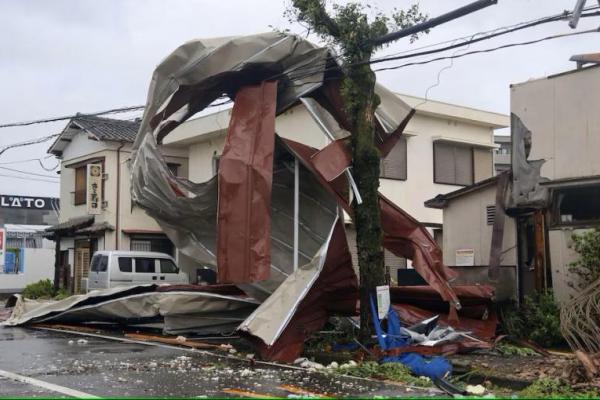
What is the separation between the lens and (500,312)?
13375 mm

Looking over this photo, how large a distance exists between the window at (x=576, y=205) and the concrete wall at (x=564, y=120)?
29 cm

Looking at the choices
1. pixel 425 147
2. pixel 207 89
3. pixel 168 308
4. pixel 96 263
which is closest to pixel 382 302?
pixel 168 308

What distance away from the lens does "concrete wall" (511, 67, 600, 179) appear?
12.3m

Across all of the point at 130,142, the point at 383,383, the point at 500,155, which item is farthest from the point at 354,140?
the point at 500,155

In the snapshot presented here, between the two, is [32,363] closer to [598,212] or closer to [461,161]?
[598,212]

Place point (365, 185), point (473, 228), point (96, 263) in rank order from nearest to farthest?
point (365, 185)
point (473, 228)
point (96, 263)

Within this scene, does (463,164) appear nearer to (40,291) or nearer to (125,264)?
(125,264)

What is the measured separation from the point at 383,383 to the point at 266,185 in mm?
4160

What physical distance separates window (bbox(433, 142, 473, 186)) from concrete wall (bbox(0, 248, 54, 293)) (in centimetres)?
2318

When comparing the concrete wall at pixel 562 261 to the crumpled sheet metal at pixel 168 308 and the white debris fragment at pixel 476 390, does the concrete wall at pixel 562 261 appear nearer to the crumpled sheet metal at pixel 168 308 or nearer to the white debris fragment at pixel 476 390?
the white debris fragment at pixel 476 390

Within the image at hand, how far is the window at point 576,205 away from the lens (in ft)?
40.4

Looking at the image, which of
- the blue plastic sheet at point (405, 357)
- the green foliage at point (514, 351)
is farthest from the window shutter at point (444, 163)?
the blue plastic sheet at point (405, 357)

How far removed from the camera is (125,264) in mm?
24078

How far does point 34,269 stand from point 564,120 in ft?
106
